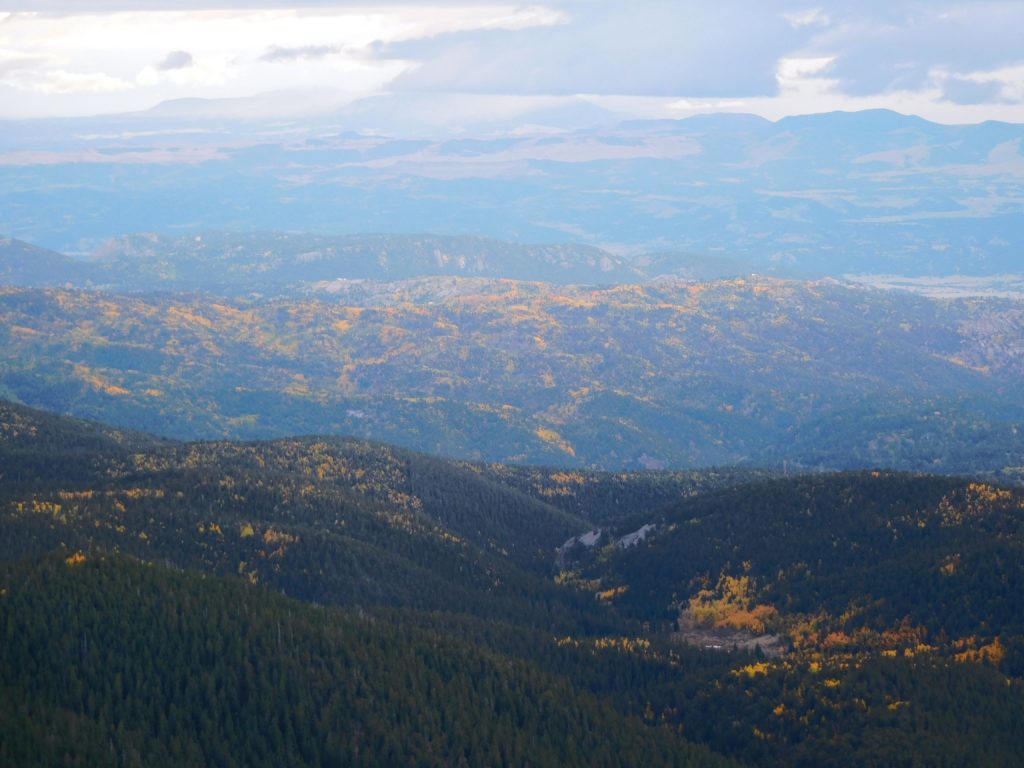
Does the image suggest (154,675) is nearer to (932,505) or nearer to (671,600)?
(671,600)

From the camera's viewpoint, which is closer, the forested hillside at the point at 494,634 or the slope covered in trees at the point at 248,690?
the slope covered in trees at the point at 248,690

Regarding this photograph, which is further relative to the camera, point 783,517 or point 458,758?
point 783,517

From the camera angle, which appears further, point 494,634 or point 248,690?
point 494,634

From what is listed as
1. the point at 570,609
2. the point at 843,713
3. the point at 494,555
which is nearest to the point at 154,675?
the point at 843,713

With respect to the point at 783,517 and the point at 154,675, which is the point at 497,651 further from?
the point at 783,517

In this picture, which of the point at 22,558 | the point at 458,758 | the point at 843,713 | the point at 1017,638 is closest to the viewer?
the point at 458,758

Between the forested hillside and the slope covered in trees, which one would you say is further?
the forested hillside

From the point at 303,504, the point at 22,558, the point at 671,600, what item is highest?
the point at 22,558

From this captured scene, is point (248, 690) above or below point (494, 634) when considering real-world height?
above

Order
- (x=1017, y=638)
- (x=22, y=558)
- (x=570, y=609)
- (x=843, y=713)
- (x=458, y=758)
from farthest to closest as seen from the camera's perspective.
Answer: (x=570, y=609) < (x=1017, y=638) < (x=22, y=558) < (x=843, y=713) < (x=458, y=758)

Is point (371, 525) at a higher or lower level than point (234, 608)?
lower

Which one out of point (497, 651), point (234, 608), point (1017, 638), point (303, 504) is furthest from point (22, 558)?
point (1017, 638)
